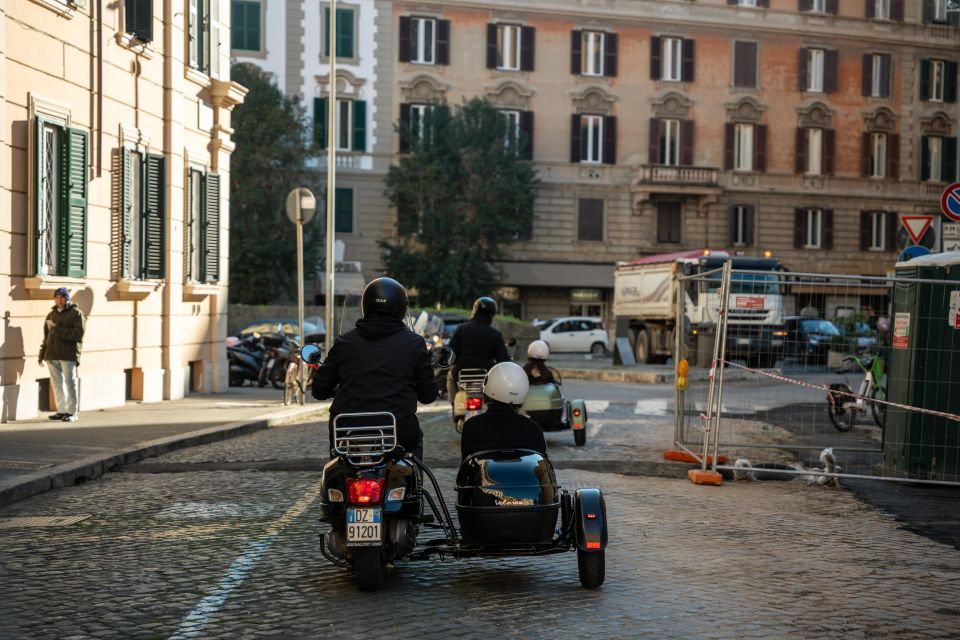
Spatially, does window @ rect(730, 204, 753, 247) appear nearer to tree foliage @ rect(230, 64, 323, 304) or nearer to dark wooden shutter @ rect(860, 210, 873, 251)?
dark wooden shutter @ rect(860, 210, 873, 251)

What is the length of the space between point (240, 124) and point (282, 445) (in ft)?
106

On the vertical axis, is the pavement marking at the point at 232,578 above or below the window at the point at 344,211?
below

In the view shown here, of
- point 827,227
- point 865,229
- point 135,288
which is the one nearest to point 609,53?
point 827,227

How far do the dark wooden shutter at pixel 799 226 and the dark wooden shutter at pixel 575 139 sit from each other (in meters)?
9.08

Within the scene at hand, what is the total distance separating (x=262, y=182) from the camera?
1797 inches

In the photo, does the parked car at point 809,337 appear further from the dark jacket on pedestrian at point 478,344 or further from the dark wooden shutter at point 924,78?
the dark wooden shutter at point 924,78

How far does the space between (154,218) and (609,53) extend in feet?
107

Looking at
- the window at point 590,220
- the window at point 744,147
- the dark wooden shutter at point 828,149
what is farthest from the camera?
the dark wooden shutter at point 828,149

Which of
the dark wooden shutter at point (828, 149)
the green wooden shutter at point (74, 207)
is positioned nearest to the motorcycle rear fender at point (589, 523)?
the green wooden shutter at point (74, 207)

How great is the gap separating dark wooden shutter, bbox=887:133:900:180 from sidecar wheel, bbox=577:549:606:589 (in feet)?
163

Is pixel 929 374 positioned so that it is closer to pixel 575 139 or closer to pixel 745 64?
pixel 575 139

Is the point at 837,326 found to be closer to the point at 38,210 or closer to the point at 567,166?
the point at 38,210

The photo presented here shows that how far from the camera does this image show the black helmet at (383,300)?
702cm

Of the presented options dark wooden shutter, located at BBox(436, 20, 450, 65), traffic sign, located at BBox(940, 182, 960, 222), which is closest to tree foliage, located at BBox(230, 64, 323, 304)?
dark wooden shutter, located at BBox(436, 20, 450, 65)
